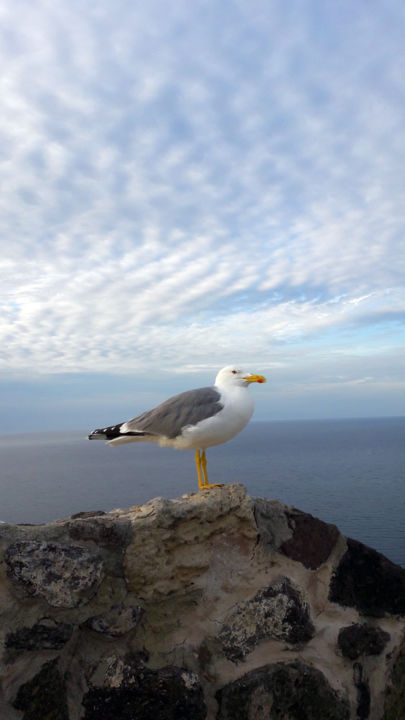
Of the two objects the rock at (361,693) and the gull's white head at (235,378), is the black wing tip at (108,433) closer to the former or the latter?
the gull's white head at (235,378)

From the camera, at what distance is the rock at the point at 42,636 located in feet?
11.5

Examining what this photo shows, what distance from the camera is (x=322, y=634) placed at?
4.19 metres

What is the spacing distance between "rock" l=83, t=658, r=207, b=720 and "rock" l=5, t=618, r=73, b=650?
49 centimetres

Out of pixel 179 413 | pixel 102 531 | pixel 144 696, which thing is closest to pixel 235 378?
pixel 179 413

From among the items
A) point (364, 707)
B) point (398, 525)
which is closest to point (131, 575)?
point (364, 707)

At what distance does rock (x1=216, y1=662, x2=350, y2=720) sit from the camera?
12.7ft

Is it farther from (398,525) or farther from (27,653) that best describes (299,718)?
(398,525)

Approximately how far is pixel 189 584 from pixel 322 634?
49.9 inches

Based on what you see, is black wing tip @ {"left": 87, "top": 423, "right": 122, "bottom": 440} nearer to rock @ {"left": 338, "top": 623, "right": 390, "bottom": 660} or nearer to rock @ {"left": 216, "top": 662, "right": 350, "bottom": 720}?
rock @ {"left": 216, "top": 662, "right": 350, "bottom": 720}

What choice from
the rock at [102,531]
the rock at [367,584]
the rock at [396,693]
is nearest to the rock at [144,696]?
Answer: the rock at [102,531]

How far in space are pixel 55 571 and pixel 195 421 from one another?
Answer: 217cm

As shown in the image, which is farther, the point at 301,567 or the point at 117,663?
the point at 301,567

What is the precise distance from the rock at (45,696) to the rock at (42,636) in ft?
0.49

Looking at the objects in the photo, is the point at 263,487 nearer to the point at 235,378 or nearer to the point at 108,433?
the point at 235,378
